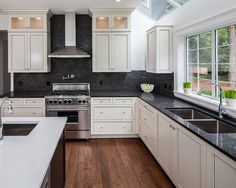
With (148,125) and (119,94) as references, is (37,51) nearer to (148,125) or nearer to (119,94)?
(119,94)

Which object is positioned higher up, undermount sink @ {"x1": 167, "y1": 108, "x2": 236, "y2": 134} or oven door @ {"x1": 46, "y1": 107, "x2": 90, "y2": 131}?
undermount sink @ {"x1": 167, "y1": 108, "x2": 236, "y2": 134}

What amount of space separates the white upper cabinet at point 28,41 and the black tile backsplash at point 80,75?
38cm

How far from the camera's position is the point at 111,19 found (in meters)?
5.84

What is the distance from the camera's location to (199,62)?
4.50 metres

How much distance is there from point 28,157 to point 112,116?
386 centimetres

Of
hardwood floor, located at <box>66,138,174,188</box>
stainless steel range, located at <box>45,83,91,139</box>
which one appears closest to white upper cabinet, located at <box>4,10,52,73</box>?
stainless steel range, located at <box>45,83,91,139</box>

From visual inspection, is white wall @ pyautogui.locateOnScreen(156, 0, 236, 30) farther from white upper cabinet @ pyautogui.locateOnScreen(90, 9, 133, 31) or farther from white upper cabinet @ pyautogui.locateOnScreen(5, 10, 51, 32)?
white upper cabinet @ pyautogui.locateOnScreen(5, 10, 51, 32)

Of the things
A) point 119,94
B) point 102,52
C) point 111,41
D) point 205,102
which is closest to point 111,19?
point 111,41

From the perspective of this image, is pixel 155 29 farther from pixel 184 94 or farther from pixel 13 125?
pixel 13 125

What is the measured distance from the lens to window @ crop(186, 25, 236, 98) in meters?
3.52

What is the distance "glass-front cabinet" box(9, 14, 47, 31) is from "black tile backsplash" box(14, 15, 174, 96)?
1.37ft

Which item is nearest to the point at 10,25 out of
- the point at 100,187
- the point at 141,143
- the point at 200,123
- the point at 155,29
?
the point at 155,29

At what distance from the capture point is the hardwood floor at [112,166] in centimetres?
357

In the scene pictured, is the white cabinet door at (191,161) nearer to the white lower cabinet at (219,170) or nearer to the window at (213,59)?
Result: the white lower cabinet at (219,170)
